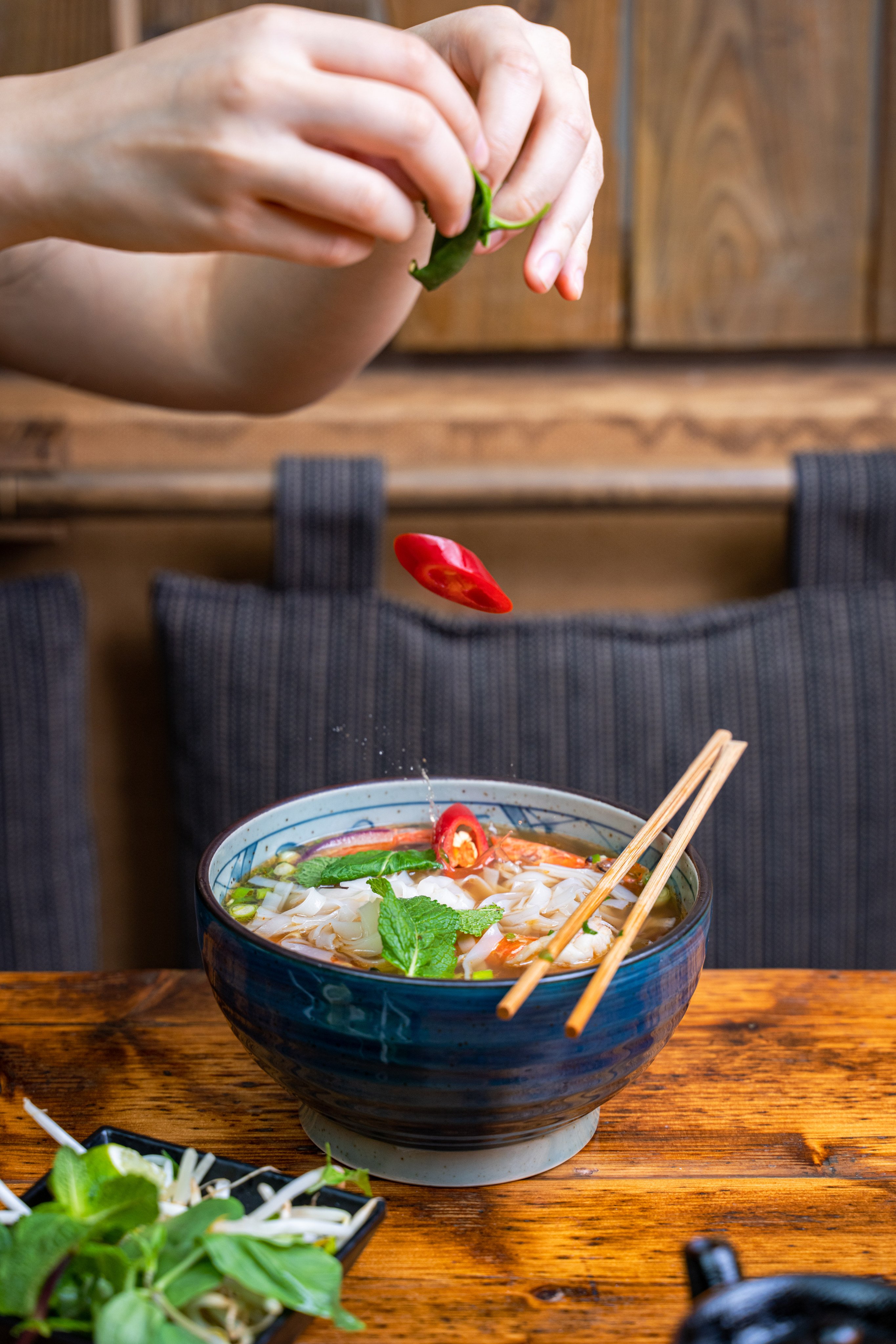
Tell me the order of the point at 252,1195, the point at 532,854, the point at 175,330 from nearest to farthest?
the point at 252,1195
the point at 532,854
the point at 175,330

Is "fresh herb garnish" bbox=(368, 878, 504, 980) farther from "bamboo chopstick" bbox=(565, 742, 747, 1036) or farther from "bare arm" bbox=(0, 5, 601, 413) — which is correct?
"bare arm" bbox=(0, 5, 601, 413)

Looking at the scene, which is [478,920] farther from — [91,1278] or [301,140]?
[301,140]

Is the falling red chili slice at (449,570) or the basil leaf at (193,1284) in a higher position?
the falling red chili slice at (449,570)

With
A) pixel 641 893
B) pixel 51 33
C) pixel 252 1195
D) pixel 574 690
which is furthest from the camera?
pixel 51 33

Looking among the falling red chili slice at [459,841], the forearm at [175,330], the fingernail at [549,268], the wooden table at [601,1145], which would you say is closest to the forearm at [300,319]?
the forearm at [175,330]

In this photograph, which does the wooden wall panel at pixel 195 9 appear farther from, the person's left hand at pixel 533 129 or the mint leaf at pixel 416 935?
the mint leaf at pixel 416 935

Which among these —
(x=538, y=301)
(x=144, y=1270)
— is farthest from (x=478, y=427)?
(x=144, y=1270)
